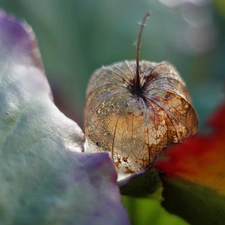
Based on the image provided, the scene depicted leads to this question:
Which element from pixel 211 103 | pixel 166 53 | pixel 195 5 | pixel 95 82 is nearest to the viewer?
pixel 95 82

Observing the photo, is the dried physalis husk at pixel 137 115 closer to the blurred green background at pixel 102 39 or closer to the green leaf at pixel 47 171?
the green leaf at pixel 47 171

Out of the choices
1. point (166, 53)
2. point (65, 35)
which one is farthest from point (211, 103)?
point (65, 35)

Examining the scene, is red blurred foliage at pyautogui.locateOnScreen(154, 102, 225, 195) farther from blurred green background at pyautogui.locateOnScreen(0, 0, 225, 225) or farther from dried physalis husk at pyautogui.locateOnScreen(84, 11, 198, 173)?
blurred green background at pyautogui.locateOnScreen(0, 0, 225, 225)

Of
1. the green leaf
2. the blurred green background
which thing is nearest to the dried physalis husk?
the green leaf

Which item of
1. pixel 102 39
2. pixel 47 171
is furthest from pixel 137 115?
pixel 102 39

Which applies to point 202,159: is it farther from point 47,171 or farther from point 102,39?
point 102,39

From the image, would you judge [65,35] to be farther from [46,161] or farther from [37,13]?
[46,161]
